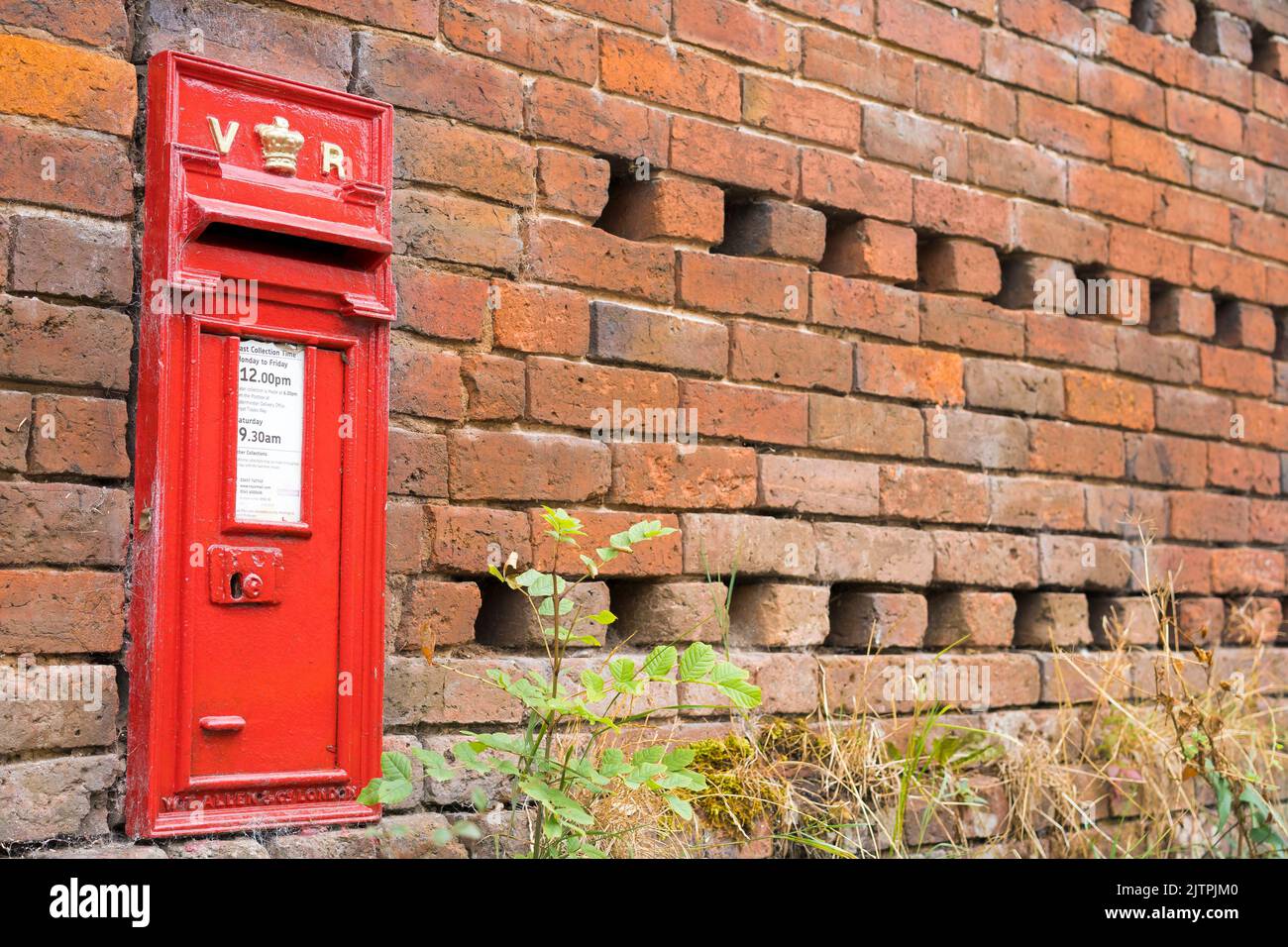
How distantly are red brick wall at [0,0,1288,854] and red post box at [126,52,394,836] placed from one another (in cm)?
10

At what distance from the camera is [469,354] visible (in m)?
3.24

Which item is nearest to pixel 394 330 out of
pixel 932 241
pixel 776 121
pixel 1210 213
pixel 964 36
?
pixel 776 121

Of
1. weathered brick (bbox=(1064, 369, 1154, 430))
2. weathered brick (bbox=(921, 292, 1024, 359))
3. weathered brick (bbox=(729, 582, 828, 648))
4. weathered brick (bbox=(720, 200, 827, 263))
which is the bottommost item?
weathered brick (bbox=(729, 582, 828, 648))

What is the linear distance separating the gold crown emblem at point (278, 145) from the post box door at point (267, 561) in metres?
0.36

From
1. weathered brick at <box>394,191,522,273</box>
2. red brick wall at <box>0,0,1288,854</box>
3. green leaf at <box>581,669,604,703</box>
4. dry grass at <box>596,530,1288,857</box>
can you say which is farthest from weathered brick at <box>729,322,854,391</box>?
green leaf at <box>581,669,604,703</box>

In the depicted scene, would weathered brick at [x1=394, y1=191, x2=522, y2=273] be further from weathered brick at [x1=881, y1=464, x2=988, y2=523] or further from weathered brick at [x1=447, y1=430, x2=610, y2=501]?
weathered brick at [x1=881, y1=464, x2=988, y2=523]

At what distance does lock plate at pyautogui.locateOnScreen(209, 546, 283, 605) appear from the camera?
108 inches

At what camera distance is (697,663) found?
2889 mm

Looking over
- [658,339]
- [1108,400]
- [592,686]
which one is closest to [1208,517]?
[1108,400]

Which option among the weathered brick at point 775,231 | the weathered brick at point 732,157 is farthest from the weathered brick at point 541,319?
the weathered brick at point 775,231

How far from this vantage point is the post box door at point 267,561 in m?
2.74

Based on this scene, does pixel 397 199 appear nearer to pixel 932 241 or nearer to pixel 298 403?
pixel 298 403
